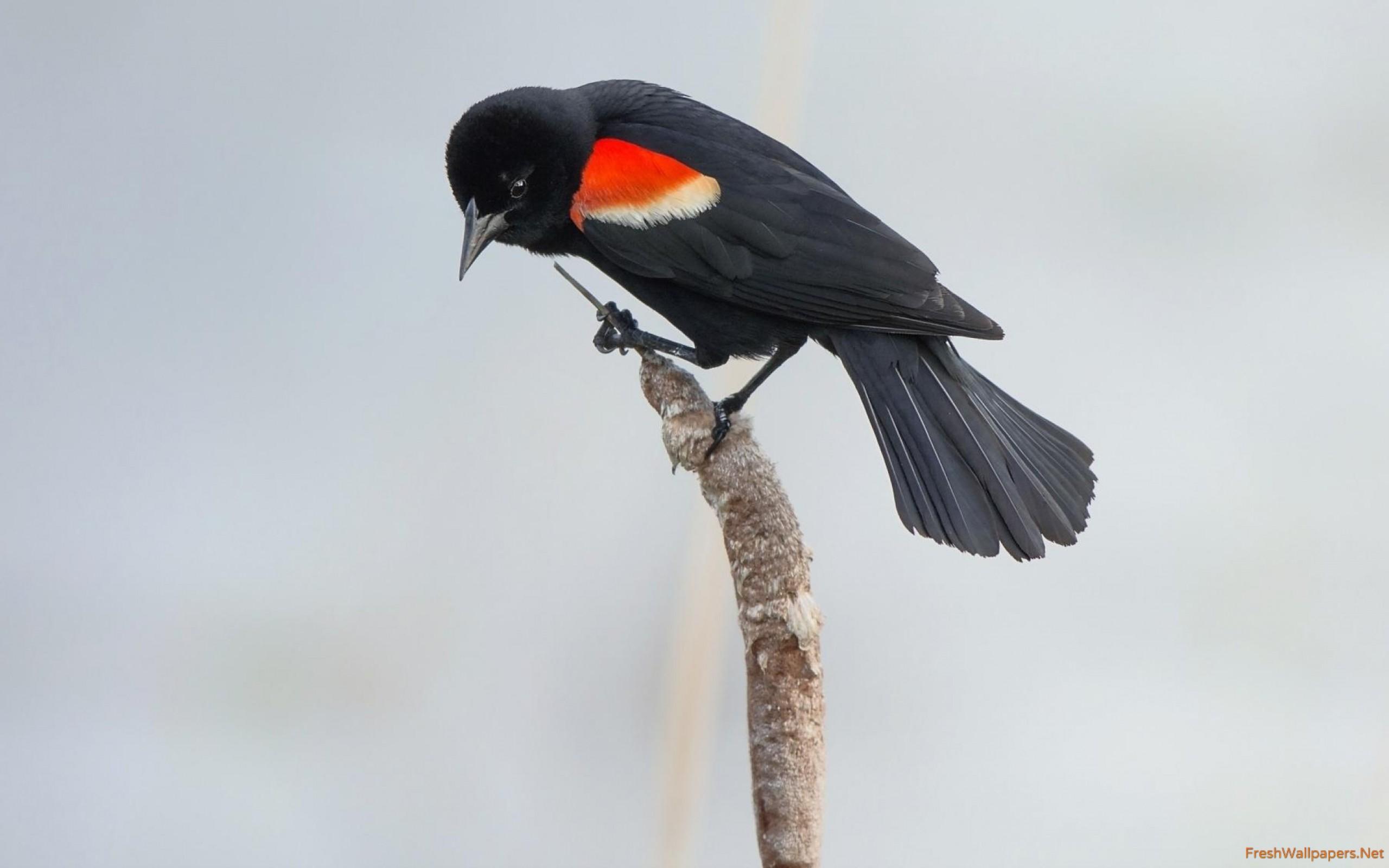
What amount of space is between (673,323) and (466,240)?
0.76 ft

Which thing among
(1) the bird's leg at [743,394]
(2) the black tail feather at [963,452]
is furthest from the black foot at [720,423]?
(2) the black tail feather at [963,452]

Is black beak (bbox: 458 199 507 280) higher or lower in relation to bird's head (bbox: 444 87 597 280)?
lower

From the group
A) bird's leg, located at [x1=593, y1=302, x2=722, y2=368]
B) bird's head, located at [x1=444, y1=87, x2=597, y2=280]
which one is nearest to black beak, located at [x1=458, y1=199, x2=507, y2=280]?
bird's head, located at [x1=444, y1=87, x2=597, y2=280]

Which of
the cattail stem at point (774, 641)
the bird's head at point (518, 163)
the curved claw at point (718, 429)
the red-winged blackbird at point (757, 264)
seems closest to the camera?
the cattail stem at point (774, 641)

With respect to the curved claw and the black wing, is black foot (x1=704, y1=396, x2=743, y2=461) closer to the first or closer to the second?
the curved claw

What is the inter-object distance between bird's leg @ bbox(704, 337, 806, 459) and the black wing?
6cm

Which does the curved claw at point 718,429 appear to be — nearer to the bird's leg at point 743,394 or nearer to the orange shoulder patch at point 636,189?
the bird's leg at point 743,394

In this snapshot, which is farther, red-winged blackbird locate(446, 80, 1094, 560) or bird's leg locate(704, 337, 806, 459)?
red-winged blackbird locate(446, 80, 1094, 560)

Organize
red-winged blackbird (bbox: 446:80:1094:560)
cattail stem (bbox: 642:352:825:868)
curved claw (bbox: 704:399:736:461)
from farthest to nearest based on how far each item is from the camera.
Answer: red-winged blackbird (bbox: 446:80:1094:560) → curved claw (bbox: 704:399:736:461) → cattail stem (bbox: 642:352:825:868)

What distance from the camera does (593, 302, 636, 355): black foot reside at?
1110mm

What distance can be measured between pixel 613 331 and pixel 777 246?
0.62ft

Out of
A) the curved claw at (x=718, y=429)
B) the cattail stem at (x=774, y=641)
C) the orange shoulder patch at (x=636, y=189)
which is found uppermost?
the orange shoulder patch at (x=636, y=189)

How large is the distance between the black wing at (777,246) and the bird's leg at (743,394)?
0.21ft

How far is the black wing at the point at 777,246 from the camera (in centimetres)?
101
